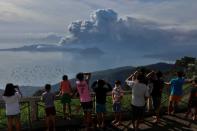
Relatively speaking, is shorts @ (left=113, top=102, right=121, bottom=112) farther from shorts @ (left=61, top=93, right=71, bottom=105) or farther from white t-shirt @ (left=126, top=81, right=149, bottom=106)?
white t-shirt @ (left=126, top=81, right=149, bottom=106)

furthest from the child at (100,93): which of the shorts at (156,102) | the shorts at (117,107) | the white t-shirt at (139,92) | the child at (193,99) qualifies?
the child at (193,99)

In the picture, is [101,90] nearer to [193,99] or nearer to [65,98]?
[65,98]

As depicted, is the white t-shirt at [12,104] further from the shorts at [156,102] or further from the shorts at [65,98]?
the shorts at [156,102]

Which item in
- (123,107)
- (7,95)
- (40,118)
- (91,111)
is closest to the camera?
(7,95)

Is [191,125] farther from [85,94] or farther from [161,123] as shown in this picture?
[85,94]

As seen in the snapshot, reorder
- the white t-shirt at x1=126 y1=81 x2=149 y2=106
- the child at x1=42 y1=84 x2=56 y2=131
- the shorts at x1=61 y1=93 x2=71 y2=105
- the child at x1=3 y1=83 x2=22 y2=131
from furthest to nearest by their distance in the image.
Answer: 1. the shorts at x1=61 y1=93 x2=71 y2=105
2. the child at x1=42 y1=84 x2=56 y2=131
3. the child at x1=3 y1=83 x2=22 y2=131
4. the white t-shirt at x1=126 y1=81 x2=149 y2=106

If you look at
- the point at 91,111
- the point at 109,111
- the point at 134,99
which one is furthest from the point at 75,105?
the point at 134,99

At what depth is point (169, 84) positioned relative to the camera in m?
24.8

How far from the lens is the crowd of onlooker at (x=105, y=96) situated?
2092 cm

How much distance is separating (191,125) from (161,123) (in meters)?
1.23

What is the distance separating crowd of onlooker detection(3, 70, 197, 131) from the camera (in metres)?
20.9

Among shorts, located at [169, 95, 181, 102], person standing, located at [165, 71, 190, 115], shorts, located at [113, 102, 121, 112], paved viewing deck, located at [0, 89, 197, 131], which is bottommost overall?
paved viewing deck, located at [0, 89, 197, 131]

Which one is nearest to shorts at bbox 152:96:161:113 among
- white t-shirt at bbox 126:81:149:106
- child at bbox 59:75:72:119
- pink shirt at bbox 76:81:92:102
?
white t-shirt at bbox 126:81:149:106

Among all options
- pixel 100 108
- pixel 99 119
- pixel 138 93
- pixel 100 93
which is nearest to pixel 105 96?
pixel 100 93
